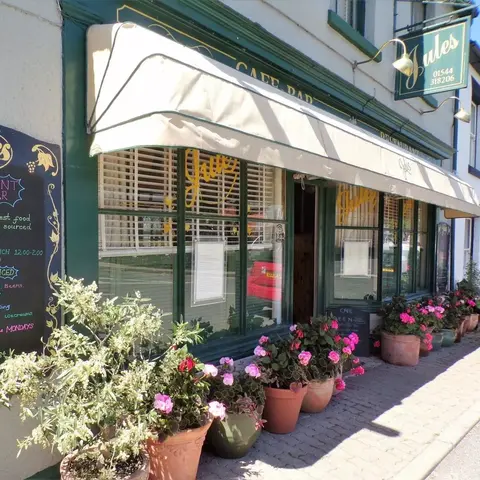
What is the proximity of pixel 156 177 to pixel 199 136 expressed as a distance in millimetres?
1328

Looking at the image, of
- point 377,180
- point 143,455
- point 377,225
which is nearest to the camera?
point 143,455

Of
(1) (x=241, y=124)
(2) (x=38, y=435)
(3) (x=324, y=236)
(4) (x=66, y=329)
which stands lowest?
(2) (x=38, y=435)

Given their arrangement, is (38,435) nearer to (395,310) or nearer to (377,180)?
(377,180)

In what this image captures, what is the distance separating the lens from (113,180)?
3.45 metres

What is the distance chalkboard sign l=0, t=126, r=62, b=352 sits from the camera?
8.43 ft

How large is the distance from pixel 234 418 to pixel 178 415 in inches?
24.8

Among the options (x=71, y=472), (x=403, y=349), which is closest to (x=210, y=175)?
(x=71, y=472)

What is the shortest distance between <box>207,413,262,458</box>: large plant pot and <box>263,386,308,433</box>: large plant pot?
0.40 m

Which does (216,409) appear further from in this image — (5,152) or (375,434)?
(5,152)

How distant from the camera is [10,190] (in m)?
2.58

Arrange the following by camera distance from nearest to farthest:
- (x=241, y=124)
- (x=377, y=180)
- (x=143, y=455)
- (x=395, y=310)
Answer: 1. (x=143, y=455)
2. (x=241, y=124)
3. (x=377, y=180)
4. (x=395, y=310)

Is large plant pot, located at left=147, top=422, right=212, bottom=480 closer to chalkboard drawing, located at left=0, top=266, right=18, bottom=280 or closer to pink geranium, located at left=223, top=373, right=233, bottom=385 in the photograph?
pink geranium, located at left=223, top=373, right=233, bottom=385

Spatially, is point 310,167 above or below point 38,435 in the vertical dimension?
above

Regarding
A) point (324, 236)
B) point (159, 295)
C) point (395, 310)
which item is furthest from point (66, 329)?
point (395, 310)
